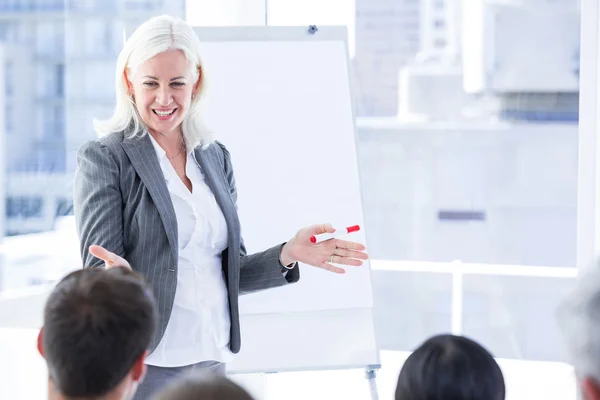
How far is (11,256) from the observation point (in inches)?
137

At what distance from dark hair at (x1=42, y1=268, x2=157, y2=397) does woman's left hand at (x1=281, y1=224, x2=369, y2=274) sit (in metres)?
0.94

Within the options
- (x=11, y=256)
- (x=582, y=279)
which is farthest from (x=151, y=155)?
(x=11, y=256)

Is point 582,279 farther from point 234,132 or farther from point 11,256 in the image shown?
point 11,256

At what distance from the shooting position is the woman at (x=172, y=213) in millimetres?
1944

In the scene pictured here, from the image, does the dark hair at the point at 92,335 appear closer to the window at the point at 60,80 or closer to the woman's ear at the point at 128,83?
the woman's ear at the point at 128,83

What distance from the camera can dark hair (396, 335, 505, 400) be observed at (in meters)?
1.19

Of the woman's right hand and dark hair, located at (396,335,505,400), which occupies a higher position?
the woman's right hand

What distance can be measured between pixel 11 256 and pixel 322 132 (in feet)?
4.88

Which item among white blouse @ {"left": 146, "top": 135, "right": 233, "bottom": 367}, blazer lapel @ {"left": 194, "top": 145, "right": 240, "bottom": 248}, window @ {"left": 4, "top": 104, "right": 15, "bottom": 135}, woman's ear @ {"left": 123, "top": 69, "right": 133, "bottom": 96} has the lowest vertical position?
white blouse @ {"left": 146, "top": 135, "right": 233, "bottom": 367}

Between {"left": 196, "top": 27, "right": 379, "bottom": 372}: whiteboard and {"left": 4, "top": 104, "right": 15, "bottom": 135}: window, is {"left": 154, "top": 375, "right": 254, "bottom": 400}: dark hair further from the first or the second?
{"left": 4, "top": 104, "right": 15, "bottom": 135}: window

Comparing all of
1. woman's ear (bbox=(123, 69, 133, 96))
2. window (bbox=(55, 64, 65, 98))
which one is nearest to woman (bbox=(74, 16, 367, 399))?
woman's ear (bbox=(123, 69, 133, 96))

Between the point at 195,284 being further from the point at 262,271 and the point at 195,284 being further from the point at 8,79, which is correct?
the point at 8,79

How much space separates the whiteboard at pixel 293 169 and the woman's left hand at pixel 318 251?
70 centimetres

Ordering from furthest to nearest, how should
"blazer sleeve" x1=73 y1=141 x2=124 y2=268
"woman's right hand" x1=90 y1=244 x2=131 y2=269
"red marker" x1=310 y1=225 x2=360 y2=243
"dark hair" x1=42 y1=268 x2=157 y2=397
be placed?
"red marker" x1=310 y1=225 x2=360 y2=243 < "blazer sleeve" x1=73 y1=141 x2=124 y2=268 < "woman's right hand" x1=90 y1=244 x2=131 y2=269 < "dark hair" x1=42 y1=268 x2=157 y2=397
